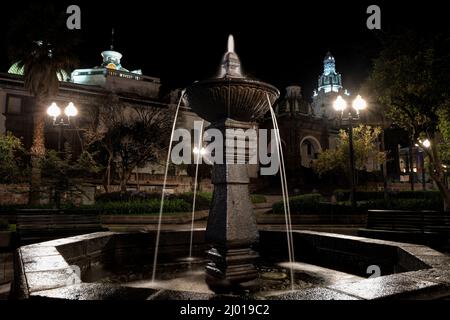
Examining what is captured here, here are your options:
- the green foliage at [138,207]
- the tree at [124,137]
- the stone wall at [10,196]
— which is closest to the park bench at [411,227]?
the green foliage at [138,207]

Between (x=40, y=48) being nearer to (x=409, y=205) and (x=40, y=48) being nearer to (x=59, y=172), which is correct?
(x=59, y=172)

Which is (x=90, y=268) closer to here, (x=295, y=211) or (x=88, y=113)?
(x=295, y=211)

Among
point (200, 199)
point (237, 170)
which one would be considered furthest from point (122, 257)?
point (200, 199)

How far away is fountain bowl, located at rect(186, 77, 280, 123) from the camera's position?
5168 millimetres

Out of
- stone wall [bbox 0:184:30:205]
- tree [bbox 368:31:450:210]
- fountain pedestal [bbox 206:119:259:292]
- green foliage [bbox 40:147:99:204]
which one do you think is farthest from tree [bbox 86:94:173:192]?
fountain pedestal [bbox 206:119:259:292]

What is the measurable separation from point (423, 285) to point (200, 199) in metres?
20.6

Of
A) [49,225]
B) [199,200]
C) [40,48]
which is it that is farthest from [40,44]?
[49,225]

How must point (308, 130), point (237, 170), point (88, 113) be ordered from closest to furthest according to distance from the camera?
point (237, 170), point (88, 113), point (308, 130)

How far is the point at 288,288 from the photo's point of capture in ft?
16.6

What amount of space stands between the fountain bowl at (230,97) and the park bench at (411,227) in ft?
19.2

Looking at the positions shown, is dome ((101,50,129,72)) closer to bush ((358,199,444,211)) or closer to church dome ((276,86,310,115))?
church dome ((276,86,310,115))

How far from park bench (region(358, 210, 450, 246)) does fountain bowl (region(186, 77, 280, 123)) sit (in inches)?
230

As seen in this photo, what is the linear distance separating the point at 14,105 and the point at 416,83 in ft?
113

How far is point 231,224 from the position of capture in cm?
536
